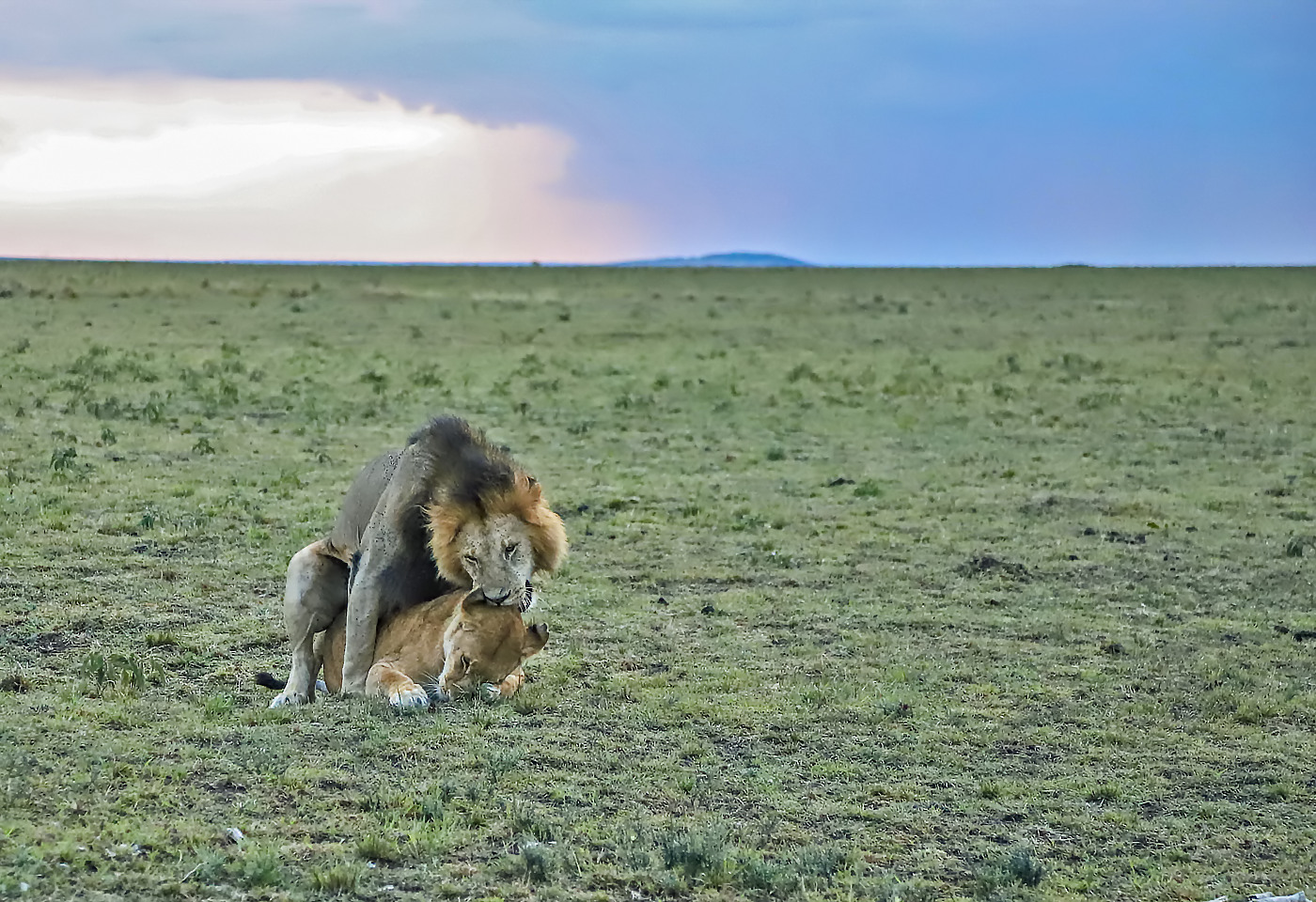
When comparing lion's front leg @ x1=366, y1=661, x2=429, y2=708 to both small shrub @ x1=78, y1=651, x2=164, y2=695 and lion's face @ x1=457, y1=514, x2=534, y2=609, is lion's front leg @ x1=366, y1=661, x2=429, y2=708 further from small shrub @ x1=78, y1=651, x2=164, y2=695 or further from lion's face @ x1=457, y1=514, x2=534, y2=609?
small shrub @ x1=78, y1=651, x2=164, y2=695

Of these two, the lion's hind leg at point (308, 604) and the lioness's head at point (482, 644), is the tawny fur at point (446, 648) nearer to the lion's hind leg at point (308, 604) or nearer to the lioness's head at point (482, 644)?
the lioness's head at point (482, 644)

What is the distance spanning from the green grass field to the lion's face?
0.69 meters

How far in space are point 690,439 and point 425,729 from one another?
12126mm

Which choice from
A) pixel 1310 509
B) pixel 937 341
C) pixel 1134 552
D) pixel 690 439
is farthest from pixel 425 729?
pixel 937 341

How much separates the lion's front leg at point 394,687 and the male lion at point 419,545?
0.11 metres

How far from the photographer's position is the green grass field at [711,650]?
17.6 ft

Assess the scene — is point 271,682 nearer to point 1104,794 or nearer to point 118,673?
point 118,673

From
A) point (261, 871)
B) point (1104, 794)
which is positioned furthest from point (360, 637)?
point (1104, 794)

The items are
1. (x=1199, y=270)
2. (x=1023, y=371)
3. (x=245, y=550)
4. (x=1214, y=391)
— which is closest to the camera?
(x=245, y=550)

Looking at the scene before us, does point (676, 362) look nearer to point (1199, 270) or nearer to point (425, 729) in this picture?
point (425, 729)

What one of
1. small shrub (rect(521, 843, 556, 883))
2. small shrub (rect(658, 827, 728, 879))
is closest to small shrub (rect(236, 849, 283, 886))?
small shrub (rect(521, 843, 556, 883))

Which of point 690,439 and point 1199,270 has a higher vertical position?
point 1199,270

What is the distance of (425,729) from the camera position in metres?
6.45

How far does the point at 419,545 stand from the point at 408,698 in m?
0.68
